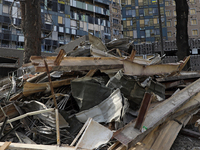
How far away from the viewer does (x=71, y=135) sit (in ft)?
Answer: 10.0

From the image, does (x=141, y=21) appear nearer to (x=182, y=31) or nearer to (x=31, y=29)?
(x=182, y=31)

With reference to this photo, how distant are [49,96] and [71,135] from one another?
2.98 feet

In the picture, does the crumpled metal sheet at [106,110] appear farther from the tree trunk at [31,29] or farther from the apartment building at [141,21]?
the apartment building at [141,21]

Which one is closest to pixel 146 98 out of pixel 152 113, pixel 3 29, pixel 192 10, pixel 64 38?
pixel 152 113

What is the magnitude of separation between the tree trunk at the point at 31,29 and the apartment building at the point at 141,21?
37404 millimetres

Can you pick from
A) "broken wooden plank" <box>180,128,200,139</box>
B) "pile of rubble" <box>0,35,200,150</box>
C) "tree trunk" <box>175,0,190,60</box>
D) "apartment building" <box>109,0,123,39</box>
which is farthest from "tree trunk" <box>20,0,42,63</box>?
"apartment building" <box>109,0,123,39</box>

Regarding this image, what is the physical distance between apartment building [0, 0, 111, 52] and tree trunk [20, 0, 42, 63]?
2329cm

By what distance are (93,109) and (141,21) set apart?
41.8m

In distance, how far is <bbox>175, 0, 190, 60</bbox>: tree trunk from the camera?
30.3 feet

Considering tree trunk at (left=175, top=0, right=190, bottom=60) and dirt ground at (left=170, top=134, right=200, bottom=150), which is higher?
tree trunk at (left=175, top=0, right=190, bottom=60)

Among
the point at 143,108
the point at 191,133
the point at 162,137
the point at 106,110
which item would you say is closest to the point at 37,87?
the point at 106,110

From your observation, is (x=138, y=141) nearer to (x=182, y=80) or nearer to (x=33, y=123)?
(x=33, y=123)

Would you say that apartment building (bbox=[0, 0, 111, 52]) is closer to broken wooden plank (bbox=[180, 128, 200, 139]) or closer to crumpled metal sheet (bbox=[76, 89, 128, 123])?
crumpled metal sheet (bbox=[76, 89, 128, 123])

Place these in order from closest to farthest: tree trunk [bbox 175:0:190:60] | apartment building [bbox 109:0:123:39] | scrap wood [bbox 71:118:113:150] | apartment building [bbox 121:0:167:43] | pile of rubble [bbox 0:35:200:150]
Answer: scrap wood [bbox 71:118:113:150] < pile of rubble [bbox 0:35:200:150] < tree trunk [bbox 175:0:190:60] < apartment building [bbox 121:0:167:43] < apartment building [bbox 109:0:123:39]
